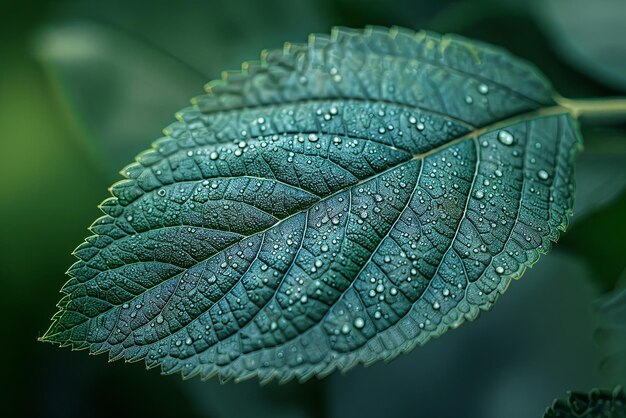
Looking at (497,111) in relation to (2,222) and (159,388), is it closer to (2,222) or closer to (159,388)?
(159,388)

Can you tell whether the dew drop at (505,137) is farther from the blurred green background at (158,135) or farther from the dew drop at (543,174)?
the blurred green background at (158,135)

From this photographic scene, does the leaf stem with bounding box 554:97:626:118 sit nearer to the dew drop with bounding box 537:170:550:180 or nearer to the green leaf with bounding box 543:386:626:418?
the dew drop with bounding box 537:170:550:180

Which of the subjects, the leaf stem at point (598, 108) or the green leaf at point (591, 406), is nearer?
the green leaf at point (591, 406)

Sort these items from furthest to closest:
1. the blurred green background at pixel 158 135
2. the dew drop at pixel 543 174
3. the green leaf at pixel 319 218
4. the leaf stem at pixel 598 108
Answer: the blurred green background at pixel 158 135, the leaf stem at pixel 598 108, the dew drop at pixel 543 174, the green leaf at pixel 319 218

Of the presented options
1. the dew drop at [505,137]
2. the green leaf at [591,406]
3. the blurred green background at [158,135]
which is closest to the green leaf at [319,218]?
the dew drop at [505,137]

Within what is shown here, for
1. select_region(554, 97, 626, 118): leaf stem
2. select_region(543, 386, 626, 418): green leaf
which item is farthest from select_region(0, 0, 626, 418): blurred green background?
select_region(543, 386, 626, 418): green leaf

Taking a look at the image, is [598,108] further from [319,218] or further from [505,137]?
[319,218]

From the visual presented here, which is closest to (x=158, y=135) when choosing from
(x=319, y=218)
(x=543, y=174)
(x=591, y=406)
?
(x=319, y=218)
